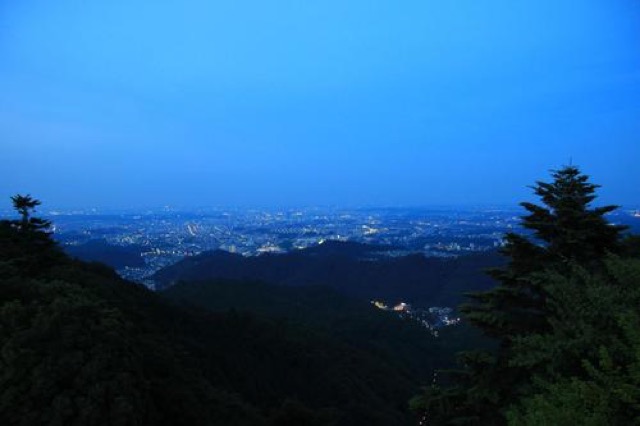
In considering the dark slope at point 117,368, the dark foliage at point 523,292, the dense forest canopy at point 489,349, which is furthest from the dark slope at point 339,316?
the dark foliage at point 523,292

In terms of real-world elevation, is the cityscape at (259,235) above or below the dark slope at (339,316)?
above

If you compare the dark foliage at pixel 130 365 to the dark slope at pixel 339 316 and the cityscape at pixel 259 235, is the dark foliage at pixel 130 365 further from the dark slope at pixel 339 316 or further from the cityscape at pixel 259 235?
the cityscape at pixel 259 235

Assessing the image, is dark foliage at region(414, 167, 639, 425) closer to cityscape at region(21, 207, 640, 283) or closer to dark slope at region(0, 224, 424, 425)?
dark slope at region(0, 224, 424, 425)

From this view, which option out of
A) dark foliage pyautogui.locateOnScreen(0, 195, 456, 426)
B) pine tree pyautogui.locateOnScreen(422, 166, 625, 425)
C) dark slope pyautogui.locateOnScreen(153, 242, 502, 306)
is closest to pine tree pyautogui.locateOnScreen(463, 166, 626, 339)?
pine tree pyautogui.locateOnScreen(422, 166, 625, 425)

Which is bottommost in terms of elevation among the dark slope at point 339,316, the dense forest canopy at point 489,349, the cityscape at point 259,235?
the dark slope at point 339,316

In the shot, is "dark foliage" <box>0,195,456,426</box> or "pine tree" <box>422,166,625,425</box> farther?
"dark foliage" <box>0,195,456,426</box>

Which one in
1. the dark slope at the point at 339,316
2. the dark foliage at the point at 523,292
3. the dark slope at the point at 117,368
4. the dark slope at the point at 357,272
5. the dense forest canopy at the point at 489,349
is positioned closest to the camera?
the dense forest canopy at the point at 489,349

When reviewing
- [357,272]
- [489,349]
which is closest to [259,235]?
[357,272]
